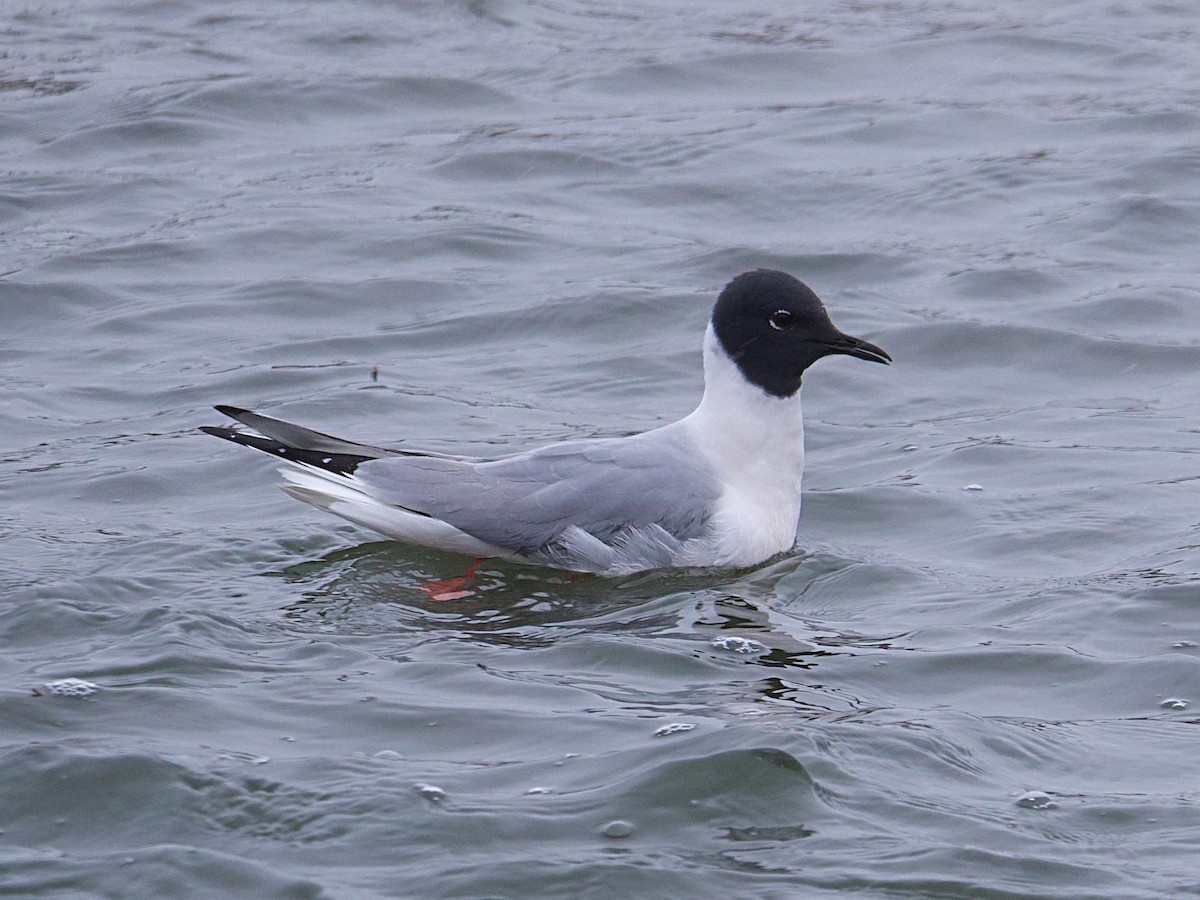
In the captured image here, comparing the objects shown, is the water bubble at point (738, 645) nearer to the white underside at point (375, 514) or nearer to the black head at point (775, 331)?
the white underside at point (375, 514)

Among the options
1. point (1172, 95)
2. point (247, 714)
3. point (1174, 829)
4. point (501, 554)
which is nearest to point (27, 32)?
point (1172, 95)

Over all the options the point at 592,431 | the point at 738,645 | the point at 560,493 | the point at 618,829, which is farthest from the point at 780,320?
the point at 618,829

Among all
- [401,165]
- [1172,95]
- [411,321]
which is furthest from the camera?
[1172,95]

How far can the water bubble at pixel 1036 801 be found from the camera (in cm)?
562

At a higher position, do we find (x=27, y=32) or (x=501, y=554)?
(x=27, y=32)

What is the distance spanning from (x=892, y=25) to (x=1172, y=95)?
2583 millimetres

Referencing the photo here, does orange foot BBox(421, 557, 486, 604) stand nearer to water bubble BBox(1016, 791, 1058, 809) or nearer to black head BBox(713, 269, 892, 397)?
black head BBox(713, 269, 892, 397)

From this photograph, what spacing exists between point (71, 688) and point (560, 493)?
2.16 m

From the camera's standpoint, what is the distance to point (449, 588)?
24.7 feet

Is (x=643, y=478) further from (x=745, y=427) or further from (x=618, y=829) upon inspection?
(x=618, y=829)

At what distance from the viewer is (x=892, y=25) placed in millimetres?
16469

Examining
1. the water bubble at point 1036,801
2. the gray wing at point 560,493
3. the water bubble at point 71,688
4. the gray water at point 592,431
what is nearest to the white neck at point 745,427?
the gray wing at point 560,493

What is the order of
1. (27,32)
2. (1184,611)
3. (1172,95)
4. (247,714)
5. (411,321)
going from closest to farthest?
1. (247,714)
2. (1184,611)
3. (411,321)
4. (1172,95)
5. (27,32)

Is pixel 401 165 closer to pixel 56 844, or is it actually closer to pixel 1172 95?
pixel 1172 95
